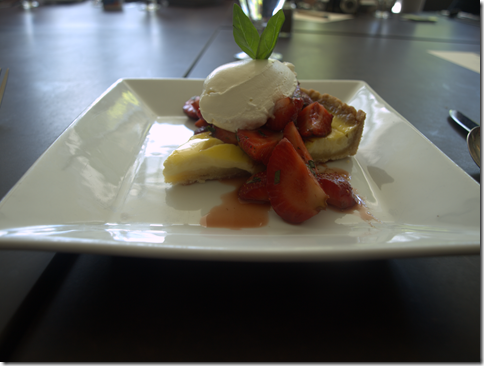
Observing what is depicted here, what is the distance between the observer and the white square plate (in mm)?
637

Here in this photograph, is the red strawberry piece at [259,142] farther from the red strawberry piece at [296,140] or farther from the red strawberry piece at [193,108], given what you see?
the red strawberry piece at [193,108]

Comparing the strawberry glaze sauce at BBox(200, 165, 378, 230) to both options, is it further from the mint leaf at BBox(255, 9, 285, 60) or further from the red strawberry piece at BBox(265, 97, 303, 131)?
the mint leaf at BBox(255, 9, 285, 60)

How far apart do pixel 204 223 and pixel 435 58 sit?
2865 mm

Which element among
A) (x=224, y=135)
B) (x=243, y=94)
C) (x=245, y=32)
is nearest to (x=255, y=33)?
(x=245, y=32)

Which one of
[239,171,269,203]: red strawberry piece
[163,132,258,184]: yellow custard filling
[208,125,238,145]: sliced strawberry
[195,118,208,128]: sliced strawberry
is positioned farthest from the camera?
[195,118,208,128]: sliced strawberry

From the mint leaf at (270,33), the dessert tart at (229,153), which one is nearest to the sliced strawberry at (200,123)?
the dessert tart at (229,153)

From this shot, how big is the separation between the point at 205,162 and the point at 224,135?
16 centimetres

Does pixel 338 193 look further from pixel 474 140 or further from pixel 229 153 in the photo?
pixel 474 140

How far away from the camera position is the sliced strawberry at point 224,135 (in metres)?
1.26

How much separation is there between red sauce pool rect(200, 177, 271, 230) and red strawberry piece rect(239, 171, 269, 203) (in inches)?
0.8

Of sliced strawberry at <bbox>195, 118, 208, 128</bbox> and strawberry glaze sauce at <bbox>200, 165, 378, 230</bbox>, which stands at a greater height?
sliced strawberry at <bbox>195, 118, 208, 128</bbox>

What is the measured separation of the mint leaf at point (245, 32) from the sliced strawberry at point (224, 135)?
1.10ft

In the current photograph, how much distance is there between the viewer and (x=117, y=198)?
1033 mm

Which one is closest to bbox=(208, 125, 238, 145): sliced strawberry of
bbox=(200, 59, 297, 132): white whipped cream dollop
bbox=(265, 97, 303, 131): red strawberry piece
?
bbox=(200, 59, 297, 132): white whipped cream dollop
